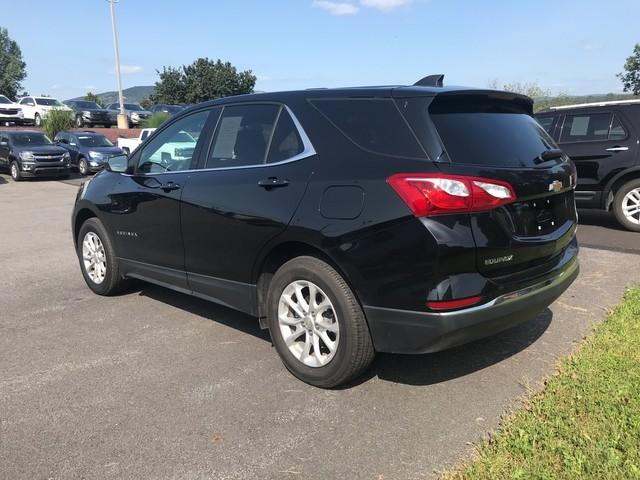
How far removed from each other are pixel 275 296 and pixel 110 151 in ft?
64.3

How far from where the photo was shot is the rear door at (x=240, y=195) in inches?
139

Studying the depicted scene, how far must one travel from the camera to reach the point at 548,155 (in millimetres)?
3580

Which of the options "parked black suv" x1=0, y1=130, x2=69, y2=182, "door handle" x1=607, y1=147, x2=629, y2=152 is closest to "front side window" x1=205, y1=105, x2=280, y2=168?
"door handle" x1=607, y1=147, x2=629, y2=152

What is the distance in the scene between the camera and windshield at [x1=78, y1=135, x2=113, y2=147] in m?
22.0

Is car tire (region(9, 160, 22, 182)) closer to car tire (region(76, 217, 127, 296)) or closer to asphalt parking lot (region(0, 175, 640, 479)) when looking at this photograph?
car tire (region(76, 217, 127, 296))

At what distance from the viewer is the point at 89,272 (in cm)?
559

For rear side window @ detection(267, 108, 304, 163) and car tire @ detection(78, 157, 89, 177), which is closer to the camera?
rear side window @ detection(267, 108, 304, 163)

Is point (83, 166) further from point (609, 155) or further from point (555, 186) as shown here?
point (555, 186)

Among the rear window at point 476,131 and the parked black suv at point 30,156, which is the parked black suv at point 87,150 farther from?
the rear window at point 476,131

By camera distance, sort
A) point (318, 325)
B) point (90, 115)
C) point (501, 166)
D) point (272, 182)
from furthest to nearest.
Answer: point (90, 115) → point (272, 182) → point (318, 325) → point (501, 166)

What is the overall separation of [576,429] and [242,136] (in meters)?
2.79

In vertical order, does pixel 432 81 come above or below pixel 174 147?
above

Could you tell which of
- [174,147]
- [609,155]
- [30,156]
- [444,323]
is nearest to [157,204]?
[174,147]

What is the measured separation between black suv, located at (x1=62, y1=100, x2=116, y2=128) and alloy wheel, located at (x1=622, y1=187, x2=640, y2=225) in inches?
1250
